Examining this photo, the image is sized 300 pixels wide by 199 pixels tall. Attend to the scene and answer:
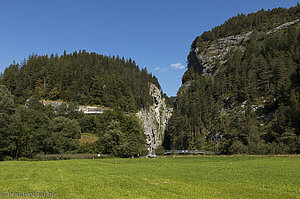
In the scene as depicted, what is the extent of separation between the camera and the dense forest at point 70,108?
66.8 metres

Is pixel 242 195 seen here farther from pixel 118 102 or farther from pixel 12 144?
pixel 118 102

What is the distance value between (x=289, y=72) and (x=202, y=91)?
180 feet

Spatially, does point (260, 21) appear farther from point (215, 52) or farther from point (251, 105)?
point (251, 105)

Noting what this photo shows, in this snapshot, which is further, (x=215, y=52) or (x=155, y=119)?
(x=215, y=52)

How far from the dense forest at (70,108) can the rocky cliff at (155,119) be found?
7573 millimetres

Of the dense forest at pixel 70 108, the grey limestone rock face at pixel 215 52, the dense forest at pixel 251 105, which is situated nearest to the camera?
the dense forest at pixel 70 108

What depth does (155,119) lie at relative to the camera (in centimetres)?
17425

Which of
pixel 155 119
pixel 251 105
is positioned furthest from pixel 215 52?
pixel 251 105

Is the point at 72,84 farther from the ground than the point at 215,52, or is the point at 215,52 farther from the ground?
the point at 215,52

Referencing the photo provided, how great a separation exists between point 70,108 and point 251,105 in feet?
272

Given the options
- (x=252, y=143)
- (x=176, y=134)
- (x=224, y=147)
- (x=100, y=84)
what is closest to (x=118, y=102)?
(x=100, y=84)

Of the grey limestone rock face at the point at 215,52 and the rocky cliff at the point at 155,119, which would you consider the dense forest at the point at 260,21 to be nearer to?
the grey limestone rock face at the point at 215,52

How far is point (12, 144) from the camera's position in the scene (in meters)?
56.0

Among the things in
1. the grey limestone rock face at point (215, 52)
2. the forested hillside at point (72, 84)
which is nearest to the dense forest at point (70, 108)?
the forested hillside at point (72, 84)
